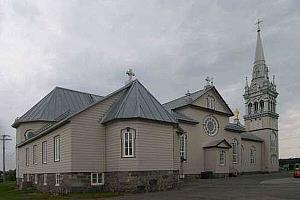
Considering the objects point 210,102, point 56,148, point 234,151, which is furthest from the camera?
point 234,151

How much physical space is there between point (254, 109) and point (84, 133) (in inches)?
1837

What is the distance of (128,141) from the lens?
27125 millimetres

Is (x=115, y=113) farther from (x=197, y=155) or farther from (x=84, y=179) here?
(x=197, y=155)

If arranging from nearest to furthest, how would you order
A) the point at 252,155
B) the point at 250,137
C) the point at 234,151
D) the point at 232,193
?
1. the point at 232,193
2. the point at 234,151
3. the point at 252,155
4. the point at 250,137

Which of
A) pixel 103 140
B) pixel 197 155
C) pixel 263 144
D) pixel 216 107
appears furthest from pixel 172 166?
pixel 263 144

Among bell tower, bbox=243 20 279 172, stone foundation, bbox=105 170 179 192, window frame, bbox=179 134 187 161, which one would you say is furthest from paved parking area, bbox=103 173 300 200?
bell tower, bbox=243 20 279 172

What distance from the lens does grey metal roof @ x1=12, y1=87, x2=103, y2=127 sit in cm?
4144

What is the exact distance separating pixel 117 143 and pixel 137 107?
291cm

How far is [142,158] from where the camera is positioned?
26.8 meters

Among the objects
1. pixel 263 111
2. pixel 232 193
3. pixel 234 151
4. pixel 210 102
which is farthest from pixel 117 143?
pixel 263 111

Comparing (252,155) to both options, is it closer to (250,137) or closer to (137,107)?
(250,137)

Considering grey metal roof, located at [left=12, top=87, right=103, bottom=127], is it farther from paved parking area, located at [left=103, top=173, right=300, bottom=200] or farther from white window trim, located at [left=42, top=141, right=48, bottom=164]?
paved parking area, located at [left=103, top=173, right=300, bottom=200]

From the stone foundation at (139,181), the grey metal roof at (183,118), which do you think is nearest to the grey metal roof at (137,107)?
the stone foundation at (139,181)

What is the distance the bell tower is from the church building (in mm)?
20580
